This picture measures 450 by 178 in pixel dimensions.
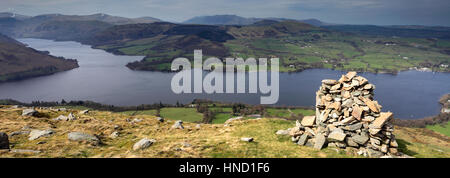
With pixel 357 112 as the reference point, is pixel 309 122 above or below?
below

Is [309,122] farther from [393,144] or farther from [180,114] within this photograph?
[180,114]

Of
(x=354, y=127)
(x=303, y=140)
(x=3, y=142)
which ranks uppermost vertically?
(x=3, y=142)

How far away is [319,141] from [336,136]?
5.71ft

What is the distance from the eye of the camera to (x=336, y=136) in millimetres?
21719

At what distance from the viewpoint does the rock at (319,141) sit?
21.5m

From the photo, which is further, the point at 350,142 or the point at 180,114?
A: the point at 180,114

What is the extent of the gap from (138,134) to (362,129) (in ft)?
84.6

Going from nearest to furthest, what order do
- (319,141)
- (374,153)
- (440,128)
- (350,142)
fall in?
(374,153)
(350,142)
(319,141)
(440,128)

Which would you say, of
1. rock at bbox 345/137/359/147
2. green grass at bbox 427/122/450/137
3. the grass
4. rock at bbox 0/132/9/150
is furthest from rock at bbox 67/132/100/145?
green grass at bbox 427/122/450/137

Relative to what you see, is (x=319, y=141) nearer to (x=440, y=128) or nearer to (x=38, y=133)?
(x=38, y=133)

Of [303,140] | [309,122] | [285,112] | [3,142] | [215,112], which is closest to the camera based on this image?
[3,142]

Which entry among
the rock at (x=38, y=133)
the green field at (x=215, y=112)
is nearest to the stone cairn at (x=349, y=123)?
the rock at (x=38, y=133)

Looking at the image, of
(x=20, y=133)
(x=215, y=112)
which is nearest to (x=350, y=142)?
(x=20, y=133)

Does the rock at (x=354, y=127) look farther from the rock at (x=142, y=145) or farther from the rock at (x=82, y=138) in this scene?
the rock at (x=82, y=138)
